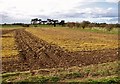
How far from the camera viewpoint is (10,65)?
60.4 ft

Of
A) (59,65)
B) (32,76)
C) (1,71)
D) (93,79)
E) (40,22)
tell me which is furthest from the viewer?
(40,22)

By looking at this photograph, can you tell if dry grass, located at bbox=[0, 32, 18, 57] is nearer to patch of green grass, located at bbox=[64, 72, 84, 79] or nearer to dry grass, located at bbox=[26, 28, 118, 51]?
dry grass, located at bbox=[26, 28, 118, 51]

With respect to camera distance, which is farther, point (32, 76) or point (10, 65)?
point (10, 65)

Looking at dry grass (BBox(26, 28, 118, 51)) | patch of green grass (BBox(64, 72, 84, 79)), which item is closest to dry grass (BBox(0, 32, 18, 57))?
dry grass (BBox(26, 28, 118, 51))

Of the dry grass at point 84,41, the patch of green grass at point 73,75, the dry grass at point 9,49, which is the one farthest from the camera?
the dry grass at point 84,41

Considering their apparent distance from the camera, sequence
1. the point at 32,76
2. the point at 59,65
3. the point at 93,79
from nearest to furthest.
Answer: the point at 93,79 < the point at 32,76 < the point at 59,65

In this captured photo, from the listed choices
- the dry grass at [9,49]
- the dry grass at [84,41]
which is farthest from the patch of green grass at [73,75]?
the dry grass at [84,41]

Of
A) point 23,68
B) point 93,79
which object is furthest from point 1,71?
point 93,79

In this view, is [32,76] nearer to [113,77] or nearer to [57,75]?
[57,75]

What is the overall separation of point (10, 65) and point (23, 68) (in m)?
1.40

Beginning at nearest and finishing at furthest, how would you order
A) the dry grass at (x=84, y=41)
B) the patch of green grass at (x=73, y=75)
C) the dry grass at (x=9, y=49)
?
1. the patch of green grass at (x=73, y=75)
2. the dry grass at (x=9, y=49)
3. the dry grass at (x=84, y=41)

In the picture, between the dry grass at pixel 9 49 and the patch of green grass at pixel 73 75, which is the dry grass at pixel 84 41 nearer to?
the dry grass at pixel 9 49

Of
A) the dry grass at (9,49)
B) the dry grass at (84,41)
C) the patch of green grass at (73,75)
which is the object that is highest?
the patch of green grass at (73,75)

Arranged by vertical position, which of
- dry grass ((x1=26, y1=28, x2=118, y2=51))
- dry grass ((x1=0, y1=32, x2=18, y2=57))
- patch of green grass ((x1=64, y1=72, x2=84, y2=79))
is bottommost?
dry grass ((x1=26, y1=28, x2=118, y2=51))
